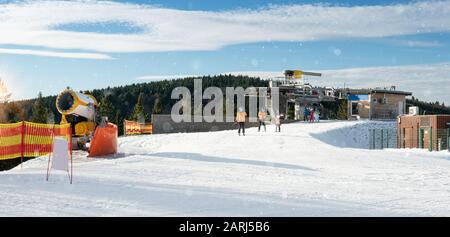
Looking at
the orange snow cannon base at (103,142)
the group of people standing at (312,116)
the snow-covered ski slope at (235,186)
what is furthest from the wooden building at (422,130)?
the orange snow cannon base at (103,142)

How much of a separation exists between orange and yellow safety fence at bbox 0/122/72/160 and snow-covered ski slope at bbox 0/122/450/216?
3.59ft

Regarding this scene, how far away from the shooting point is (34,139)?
21.1 m

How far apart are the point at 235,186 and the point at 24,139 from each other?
11.2 m

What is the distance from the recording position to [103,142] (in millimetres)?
20969

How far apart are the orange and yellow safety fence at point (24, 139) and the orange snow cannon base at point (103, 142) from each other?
3.21ft

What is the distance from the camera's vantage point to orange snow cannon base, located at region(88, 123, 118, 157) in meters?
20.3

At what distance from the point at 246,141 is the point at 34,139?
35.8ft

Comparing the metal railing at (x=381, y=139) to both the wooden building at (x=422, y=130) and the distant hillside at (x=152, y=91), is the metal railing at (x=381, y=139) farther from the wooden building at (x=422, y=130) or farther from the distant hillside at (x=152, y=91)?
the distant hillside at (x=152, y=91)

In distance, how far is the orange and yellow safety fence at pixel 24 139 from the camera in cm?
1950

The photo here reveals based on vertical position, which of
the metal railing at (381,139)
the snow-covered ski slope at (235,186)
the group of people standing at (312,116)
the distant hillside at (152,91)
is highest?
the distant hillside at (152,91)
